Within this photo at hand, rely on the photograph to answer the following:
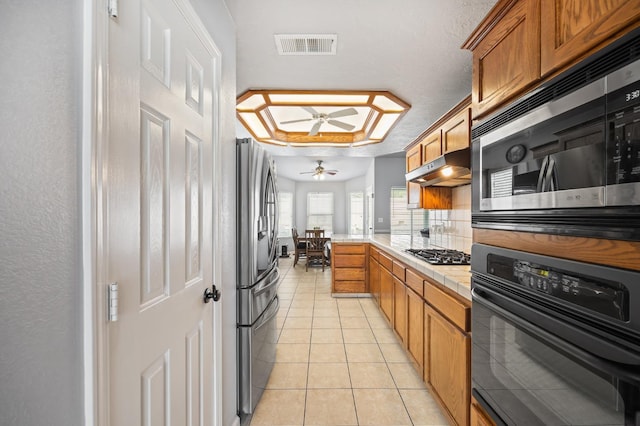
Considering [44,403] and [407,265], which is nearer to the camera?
[44,403]

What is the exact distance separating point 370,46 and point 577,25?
147 centimetres

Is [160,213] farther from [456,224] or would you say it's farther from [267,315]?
[456,224]

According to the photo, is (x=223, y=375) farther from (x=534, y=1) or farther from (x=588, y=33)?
(x=534, y=1)

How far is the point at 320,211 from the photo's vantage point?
30.9 feet

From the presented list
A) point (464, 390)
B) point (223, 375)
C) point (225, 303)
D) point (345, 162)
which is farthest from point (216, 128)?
point (345, 162)

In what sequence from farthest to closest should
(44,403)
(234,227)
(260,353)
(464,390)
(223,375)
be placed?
1. (260,353)
2. (234,227)
3. (223,375)
4. (464,390)
5. (44,403)

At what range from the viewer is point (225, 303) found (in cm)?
154

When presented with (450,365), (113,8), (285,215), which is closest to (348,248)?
(450,365)

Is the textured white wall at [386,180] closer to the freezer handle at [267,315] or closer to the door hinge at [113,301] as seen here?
the freezer handle at [267,315]

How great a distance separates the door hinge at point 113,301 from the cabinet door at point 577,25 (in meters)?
1.39

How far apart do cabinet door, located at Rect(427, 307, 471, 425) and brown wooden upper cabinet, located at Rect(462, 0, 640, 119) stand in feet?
3.73

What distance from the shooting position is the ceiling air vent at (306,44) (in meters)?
1.92

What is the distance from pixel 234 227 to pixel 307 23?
1382 millimetres

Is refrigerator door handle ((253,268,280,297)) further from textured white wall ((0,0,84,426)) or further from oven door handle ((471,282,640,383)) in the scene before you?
oven door handle ((471,282,640,383))
